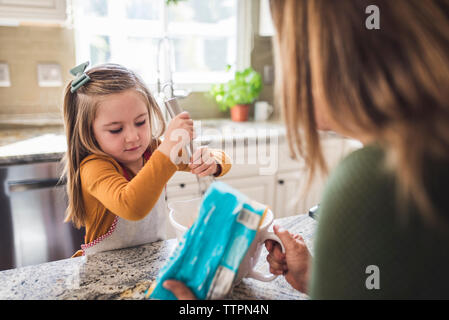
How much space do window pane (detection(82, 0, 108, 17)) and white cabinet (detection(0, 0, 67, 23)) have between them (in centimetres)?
49

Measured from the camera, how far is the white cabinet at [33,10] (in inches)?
72.6

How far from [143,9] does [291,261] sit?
2.37 m

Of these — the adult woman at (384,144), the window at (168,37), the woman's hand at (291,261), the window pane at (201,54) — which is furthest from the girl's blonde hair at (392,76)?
the window pane at (201,54)

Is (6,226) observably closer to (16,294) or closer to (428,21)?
(16,294)

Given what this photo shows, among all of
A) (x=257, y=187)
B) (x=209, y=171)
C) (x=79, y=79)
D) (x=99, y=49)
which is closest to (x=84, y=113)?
(x=79, y=79)

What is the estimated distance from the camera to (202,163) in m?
0.95

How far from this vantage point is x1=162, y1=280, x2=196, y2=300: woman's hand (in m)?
0.52

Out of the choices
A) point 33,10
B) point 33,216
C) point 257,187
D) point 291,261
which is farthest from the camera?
point 257,187

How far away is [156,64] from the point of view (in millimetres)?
2623

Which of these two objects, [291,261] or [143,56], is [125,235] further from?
[143,56]

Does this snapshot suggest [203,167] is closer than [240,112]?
Yes

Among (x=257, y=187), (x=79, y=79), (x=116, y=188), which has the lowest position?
(x=257, y=187)

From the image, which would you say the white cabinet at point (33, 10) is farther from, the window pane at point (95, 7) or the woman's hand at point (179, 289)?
the woman's hand at point (179, 289)

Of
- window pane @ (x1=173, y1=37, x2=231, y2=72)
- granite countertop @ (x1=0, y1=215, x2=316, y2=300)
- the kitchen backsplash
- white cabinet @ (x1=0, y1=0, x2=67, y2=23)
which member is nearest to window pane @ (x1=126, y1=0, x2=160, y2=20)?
window pane @ (x1=173, y1=37, x2=231, y2=72)
